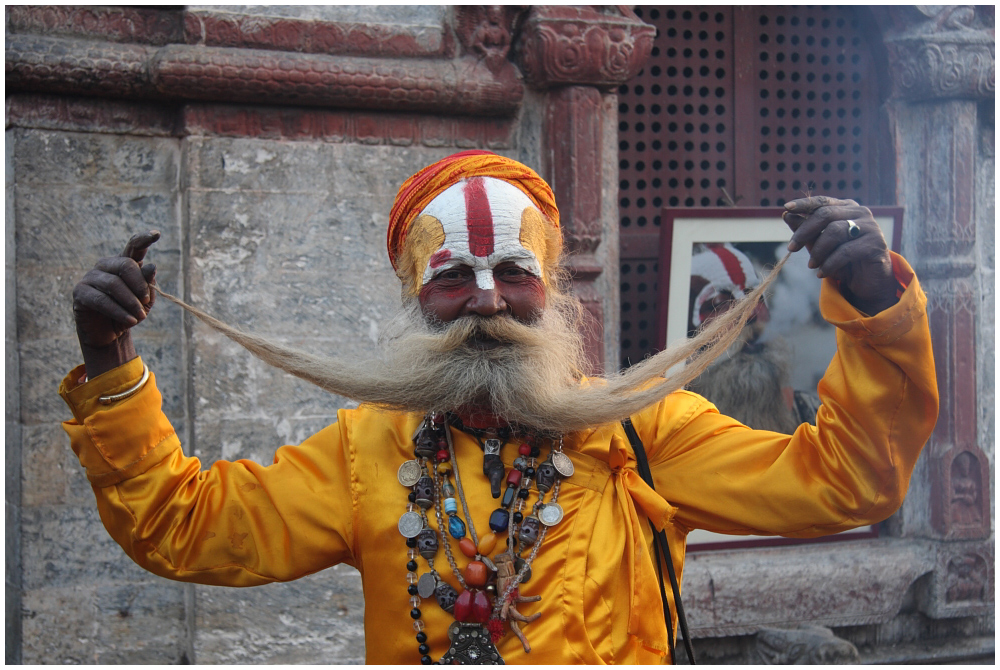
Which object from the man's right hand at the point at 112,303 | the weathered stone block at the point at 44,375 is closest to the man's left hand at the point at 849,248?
the man's right hand at the point at 112,303

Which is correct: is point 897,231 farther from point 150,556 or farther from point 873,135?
point 150,556

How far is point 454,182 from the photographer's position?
194cm

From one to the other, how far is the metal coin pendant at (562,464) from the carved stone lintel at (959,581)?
271 centimetres

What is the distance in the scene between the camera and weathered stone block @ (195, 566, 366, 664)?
9.39 ft

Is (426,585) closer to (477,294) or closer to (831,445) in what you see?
(477,294)

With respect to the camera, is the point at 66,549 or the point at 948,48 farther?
the point at 948,48

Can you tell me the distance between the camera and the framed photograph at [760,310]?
3.31 meters

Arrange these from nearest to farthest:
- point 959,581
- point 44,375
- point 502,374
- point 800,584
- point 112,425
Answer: point 112,425 → point 502,374 → point 44,375 → point 800,584 → point 959,581

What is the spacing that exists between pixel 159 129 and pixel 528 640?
2.35 meters

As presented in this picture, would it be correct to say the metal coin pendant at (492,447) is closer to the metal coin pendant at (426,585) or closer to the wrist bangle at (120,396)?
the metal coin pendant at (426,585)

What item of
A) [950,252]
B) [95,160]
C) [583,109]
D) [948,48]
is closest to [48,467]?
[95,160]

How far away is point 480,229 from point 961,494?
9.81 feet

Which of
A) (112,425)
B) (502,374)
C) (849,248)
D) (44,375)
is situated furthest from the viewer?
(44,375)

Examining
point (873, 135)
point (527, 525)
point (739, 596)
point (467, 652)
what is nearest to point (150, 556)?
point (467, 652)
